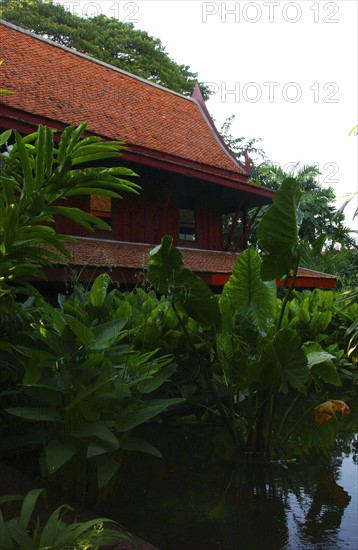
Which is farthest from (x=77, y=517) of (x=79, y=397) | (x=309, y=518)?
(x=309, y=518)

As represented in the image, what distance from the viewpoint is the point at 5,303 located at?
11.0 feet

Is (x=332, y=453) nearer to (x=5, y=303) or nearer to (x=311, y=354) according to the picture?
(x=311, y=354)

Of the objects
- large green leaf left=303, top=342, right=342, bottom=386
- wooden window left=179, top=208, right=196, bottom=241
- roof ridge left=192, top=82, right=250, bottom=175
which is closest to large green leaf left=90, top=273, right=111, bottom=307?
large green leaf left=303, top=342, right=342, bottom=386

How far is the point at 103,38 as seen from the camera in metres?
28.1

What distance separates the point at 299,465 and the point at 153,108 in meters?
11.9

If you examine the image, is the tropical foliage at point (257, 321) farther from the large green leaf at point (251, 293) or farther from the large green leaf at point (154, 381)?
the large green leaf at point (154, 381)

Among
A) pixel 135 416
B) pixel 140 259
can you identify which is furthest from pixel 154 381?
pixel 140 259

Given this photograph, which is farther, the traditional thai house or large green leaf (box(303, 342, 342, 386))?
the traditional thai house

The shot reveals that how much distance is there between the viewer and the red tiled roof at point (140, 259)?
835 cm

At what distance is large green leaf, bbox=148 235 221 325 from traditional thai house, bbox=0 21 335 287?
4096mm

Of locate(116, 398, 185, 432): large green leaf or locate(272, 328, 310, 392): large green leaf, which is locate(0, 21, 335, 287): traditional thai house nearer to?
locate(272, 328, 310, 392): large green leaf

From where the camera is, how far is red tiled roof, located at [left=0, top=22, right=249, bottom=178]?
10875 millimetres

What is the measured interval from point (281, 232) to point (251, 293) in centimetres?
62

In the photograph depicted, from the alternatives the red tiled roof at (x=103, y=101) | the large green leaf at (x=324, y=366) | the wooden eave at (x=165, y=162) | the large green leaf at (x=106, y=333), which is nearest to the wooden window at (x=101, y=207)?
the red tiled roof at (x=103, y=101)
